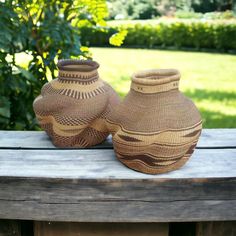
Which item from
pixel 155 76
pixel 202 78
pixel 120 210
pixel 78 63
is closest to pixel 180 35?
pixel 202 78

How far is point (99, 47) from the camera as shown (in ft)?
45.6

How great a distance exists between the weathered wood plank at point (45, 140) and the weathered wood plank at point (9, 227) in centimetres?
27

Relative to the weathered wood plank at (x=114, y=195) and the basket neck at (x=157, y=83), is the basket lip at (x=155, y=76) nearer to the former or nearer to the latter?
the basket neck at (x=157, y=83)

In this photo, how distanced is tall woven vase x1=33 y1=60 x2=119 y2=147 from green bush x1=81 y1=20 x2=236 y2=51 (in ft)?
37.2

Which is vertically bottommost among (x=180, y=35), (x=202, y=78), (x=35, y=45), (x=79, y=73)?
(x=180, y=35)

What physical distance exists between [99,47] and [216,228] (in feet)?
42.1

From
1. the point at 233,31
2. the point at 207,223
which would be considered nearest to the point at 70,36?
the point at 207,223

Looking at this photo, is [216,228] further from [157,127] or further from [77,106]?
[77,106]

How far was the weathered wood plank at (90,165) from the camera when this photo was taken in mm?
1261

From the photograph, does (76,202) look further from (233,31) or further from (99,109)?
(233,31)

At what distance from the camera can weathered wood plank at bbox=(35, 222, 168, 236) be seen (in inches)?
54.4

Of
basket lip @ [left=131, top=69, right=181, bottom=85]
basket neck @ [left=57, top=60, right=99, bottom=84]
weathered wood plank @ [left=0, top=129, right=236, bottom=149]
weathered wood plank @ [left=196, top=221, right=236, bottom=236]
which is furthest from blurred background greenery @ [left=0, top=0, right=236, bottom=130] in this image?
weathered wood plank @ [left=196, top=221, right=236, bottom=236]

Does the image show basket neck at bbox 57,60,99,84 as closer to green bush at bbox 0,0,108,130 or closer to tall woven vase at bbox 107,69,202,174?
tall woven vase at bbox 107,69,202,174

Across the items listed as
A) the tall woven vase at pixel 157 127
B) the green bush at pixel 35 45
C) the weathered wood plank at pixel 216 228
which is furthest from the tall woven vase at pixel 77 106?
the green bush at pixel 35 45
